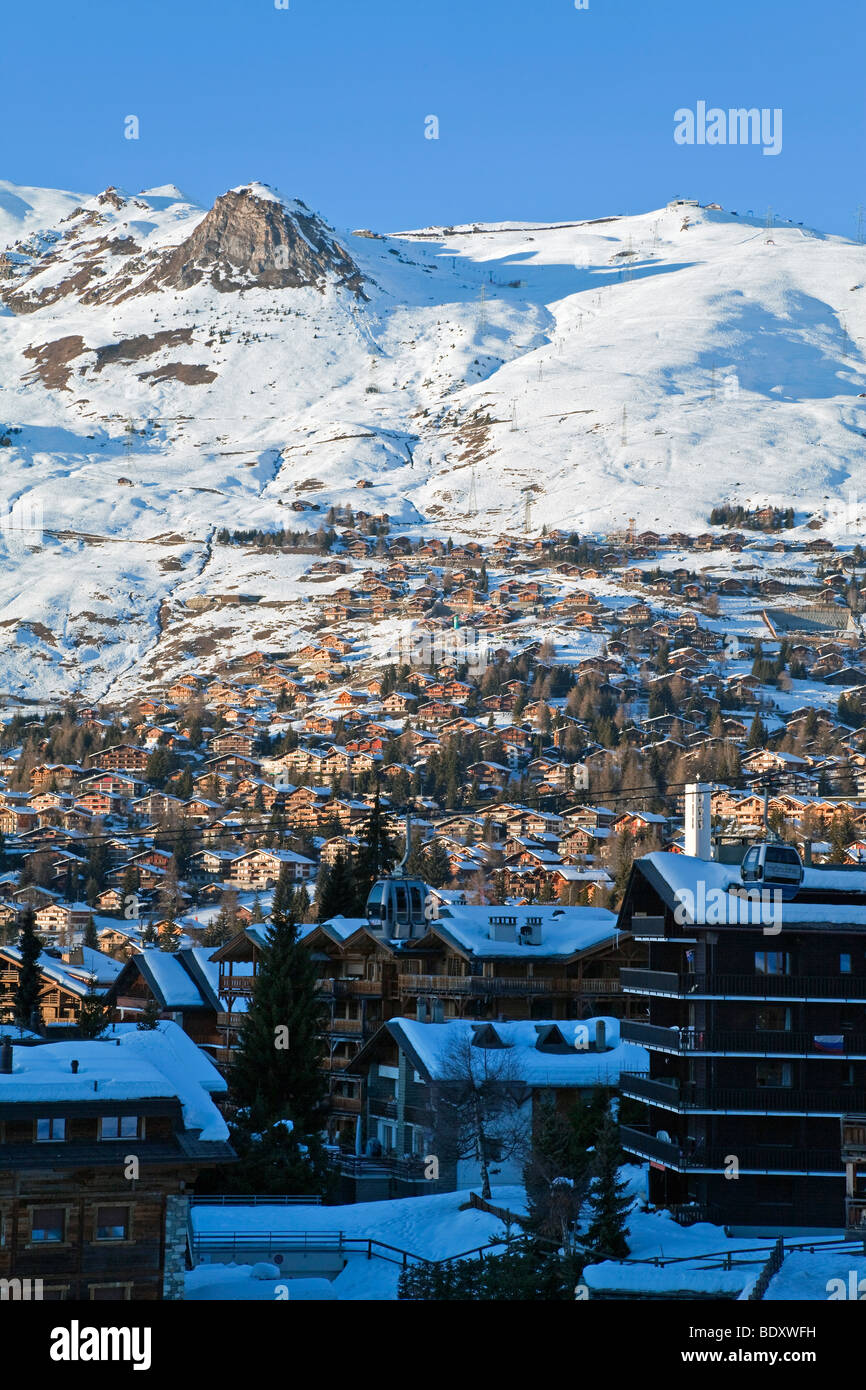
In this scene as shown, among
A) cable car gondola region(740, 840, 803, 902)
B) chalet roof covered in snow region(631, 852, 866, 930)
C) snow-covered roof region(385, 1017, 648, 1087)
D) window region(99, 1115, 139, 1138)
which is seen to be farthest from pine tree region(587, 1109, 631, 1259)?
snow-covered roof region(385, 1017, 648, 1087)

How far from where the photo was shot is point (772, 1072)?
48.1 m

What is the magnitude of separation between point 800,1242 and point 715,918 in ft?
28.7

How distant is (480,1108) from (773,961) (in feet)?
36.0

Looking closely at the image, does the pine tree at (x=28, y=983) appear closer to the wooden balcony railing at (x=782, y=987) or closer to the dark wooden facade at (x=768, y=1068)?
the dark wooden facade at (x=768, y=1068)

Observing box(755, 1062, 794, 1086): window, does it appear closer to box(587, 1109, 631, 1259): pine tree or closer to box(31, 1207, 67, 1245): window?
box(587, 1109, 631, 1259): pine tree

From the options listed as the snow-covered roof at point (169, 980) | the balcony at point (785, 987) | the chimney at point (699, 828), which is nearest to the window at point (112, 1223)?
the balcony at point (785, 987)

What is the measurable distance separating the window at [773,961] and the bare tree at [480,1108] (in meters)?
10.2

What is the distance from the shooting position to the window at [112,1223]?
36500 millimetres

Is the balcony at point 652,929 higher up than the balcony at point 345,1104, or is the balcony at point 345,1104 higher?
the balcony at point 652,929

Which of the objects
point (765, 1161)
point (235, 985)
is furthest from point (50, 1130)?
point (235, 985)

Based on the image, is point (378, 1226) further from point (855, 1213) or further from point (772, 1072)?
point (855, 1213)

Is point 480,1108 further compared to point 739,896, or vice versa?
point 480,1108
